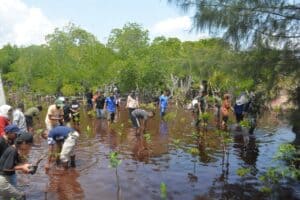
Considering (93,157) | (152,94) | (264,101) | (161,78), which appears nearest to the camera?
(264,101)

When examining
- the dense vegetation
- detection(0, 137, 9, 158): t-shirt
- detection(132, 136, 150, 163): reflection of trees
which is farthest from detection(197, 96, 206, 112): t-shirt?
detection(0, 137, 9, 158): t-shirt

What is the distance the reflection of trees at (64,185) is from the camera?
8986 mm

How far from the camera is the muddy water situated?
9.27 metres

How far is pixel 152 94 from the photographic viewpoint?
51.4 meters

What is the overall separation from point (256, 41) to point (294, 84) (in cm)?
122

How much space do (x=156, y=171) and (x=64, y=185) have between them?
2438mm

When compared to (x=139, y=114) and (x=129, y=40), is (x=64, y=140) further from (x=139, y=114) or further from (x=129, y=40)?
(x=129, y=40)

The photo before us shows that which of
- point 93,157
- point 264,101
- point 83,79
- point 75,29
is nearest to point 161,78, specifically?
point 83,79

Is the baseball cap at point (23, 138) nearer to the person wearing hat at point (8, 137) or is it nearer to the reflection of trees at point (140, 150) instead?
the person wearing hat at point (8, 137)

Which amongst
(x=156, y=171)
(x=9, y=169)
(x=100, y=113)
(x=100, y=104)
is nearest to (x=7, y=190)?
(x=9, y=169)

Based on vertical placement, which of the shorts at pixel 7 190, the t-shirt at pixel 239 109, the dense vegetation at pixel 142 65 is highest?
the dense vegetation at pixel 142 65

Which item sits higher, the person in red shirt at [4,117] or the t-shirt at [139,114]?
the person in red shirt at [4,117]

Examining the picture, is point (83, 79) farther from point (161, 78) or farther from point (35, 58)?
point (35, 58)

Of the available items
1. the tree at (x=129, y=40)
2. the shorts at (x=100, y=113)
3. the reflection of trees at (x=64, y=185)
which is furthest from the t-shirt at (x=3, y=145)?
the tree at (x=129, y=40)
